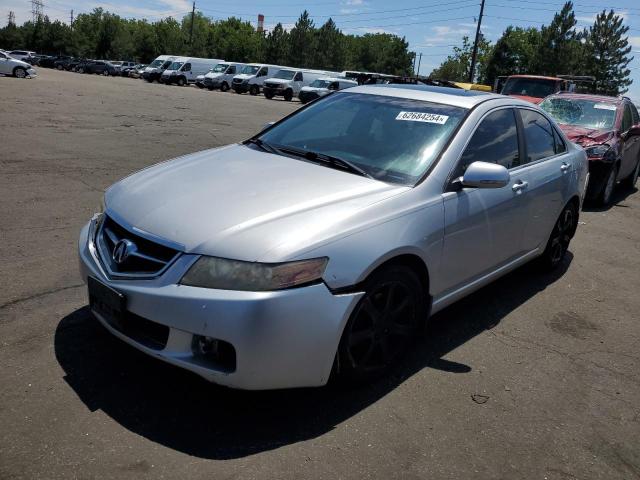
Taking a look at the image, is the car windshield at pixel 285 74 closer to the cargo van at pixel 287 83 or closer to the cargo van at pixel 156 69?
the cargo van at pixel 287 83

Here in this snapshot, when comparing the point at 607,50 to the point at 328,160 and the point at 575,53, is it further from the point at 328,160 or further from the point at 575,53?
the point at 328,160

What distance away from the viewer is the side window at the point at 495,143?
3.70 meters

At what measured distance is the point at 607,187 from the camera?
8.68 metres

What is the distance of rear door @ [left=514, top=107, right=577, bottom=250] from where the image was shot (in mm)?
4416

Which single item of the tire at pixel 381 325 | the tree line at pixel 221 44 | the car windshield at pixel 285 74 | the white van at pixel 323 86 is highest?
the tree line at pixel 221 44

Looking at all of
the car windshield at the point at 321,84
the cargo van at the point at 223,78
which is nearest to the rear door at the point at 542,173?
Result: the car windshield at the point at 321,84

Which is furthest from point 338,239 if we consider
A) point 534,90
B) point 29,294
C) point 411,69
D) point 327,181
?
point 411,69

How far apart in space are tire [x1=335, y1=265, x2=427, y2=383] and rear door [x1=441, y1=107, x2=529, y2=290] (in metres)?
0.33

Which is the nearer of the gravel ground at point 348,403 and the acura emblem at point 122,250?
the gravel ground at point 348,403

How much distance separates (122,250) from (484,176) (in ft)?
6.87

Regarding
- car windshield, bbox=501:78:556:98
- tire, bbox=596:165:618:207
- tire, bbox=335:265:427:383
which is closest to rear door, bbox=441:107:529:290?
tire, bbox=335:265:427:383

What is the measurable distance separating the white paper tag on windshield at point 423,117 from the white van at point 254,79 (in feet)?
122

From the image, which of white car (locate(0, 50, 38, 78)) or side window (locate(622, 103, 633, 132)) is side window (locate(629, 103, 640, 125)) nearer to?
side window (locate(622, 103, 633, 132))

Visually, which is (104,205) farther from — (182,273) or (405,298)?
(405,298)
